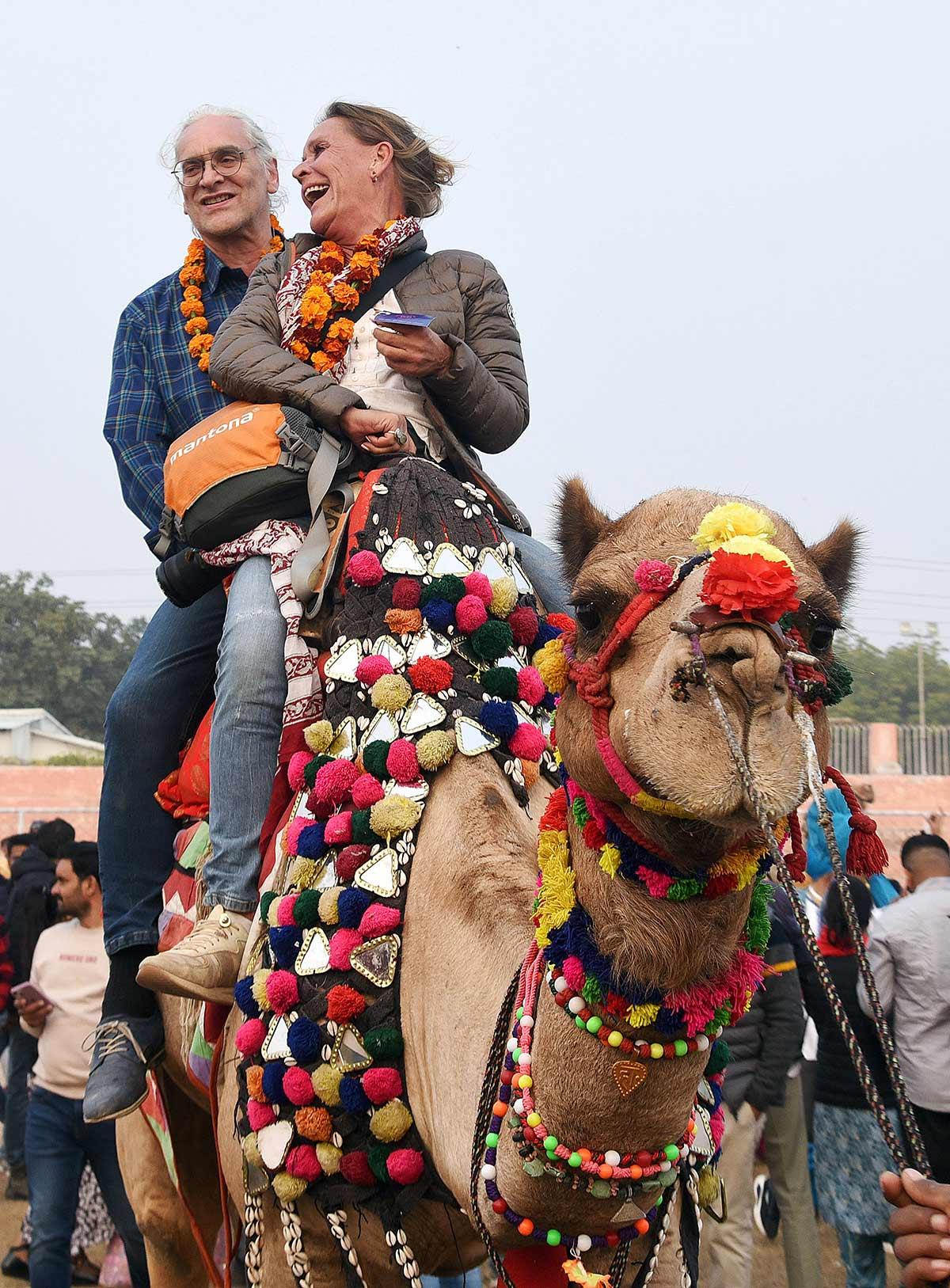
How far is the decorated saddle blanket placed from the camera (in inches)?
141

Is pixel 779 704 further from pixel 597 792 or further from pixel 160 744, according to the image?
pixel 160 744

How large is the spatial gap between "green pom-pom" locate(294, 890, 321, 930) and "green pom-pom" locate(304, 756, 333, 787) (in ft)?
1.22

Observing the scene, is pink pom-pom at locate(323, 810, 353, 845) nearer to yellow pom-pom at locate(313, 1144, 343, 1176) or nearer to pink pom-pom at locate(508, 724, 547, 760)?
pink pom-pom at locate(508, 724, 547, 760)

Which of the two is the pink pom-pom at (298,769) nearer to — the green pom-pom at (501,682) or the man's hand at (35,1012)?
the green pom-pom at (501,682)

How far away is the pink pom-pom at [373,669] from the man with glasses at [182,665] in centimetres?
50

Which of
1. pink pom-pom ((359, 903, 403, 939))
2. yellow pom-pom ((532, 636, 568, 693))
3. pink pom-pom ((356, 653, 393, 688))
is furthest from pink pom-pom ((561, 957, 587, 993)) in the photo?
pink pom-pom ((356, 653, 393, 688))

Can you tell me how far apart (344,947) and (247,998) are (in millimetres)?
389

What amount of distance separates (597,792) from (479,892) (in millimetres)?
943

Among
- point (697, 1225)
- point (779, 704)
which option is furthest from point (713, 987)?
point (697, 1225)

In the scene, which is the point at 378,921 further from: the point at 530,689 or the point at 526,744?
the point at 530,689

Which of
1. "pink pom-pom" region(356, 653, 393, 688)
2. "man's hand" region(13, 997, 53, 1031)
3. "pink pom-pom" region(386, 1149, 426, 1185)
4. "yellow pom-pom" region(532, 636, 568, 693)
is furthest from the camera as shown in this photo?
"man's hand" region(13, 997, 53, 1031)

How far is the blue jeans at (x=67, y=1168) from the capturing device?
303 inches

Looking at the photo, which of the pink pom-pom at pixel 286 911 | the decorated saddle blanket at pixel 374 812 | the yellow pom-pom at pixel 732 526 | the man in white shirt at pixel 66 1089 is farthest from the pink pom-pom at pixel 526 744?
the man in white shirt at pixel 66 1089

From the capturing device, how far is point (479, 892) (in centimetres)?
348
